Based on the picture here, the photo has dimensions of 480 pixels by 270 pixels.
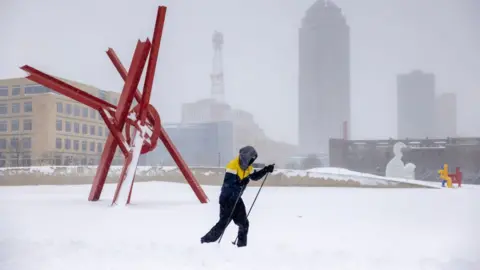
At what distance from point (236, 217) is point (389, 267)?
1.67 metres

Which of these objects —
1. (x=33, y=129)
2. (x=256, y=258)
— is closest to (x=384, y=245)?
(x=256, y=258)

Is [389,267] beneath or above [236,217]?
beneath

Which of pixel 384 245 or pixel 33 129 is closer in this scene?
pixel 384 245

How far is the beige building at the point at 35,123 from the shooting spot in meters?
14.3

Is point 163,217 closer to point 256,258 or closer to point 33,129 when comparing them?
point 256,258

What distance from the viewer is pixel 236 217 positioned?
532 centimetres

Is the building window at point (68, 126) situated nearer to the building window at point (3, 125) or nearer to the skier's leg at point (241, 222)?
the building window at point (3, 125)

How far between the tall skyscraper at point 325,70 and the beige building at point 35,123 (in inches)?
236

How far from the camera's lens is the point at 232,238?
577 cm

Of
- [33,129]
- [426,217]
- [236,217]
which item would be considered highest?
[33,129]

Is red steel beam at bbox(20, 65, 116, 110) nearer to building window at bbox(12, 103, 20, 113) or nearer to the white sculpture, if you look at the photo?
building window at bbox(12, 103, 20, 113)

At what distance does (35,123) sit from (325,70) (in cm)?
914

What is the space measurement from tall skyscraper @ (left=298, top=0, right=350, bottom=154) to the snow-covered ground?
247cm

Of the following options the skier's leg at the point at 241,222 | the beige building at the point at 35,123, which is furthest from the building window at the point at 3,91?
the skier's leg at the point at 241,222
